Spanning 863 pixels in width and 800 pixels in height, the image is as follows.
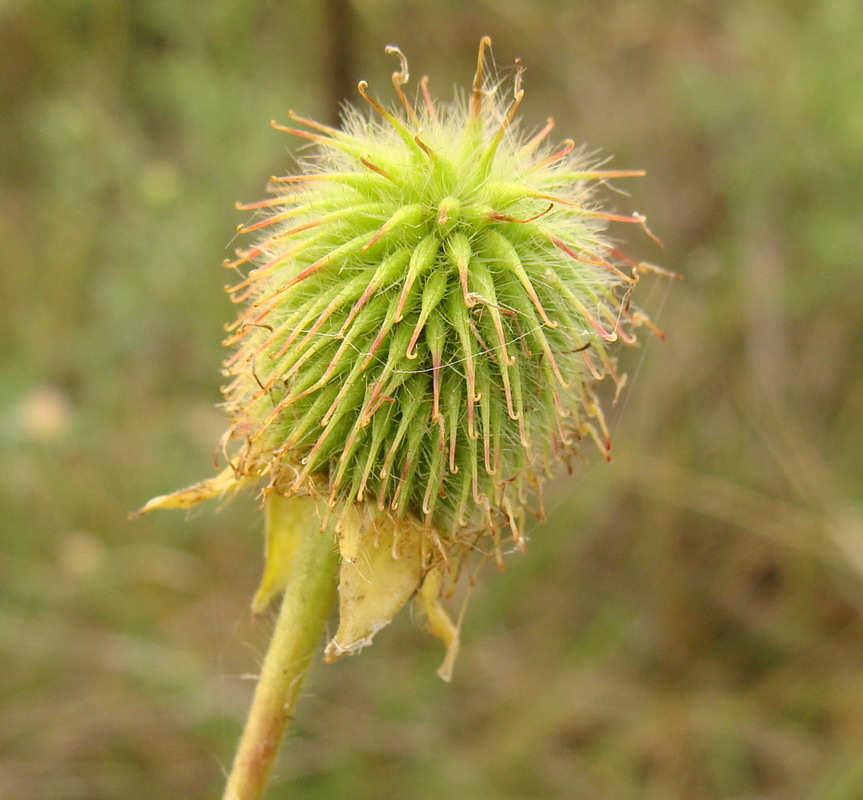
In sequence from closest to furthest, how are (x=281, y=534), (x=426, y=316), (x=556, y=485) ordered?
1. (x=426, y=316)
2. (x=281, y=534)
3. (x=556, y=485)

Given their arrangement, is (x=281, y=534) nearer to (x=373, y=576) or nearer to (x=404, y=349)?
(x=373, y=576)

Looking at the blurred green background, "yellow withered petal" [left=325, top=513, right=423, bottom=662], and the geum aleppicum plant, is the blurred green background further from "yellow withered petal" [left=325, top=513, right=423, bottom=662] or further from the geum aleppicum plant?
"yellow withered petal" [left=325, top=513, right=423, bottom=662]

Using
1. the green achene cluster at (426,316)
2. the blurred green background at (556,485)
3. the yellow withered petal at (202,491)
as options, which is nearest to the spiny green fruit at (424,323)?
the green achene cluster at (426,316)

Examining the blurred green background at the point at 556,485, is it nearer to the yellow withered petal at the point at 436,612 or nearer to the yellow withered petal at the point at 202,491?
the yellow withered petal at the point at 436,612

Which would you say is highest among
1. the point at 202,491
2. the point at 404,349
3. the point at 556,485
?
the point at 556,485

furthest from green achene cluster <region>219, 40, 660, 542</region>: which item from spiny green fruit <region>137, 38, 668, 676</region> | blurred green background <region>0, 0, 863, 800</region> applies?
blurred green background <region>0, 0, 863, 800</region>

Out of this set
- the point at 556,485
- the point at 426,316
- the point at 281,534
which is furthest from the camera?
the point at 556,485

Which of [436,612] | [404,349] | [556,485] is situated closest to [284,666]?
[436,612]
